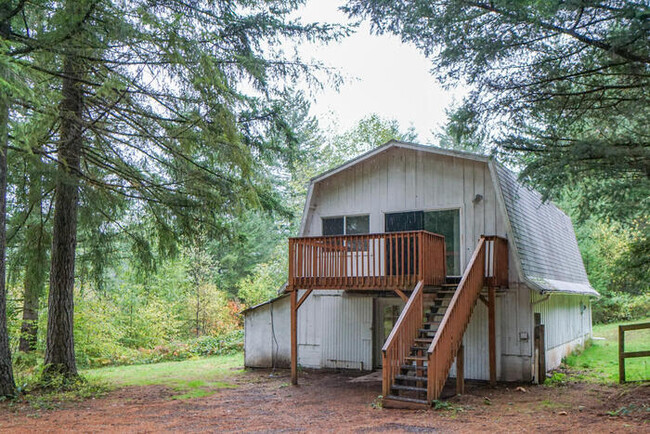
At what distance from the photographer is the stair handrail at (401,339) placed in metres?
8.70

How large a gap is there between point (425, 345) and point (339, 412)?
2168mm

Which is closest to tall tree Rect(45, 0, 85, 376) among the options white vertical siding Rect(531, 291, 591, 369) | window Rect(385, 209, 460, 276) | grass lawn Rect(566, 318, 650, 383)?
window Rect(385, 209, 460, 276)

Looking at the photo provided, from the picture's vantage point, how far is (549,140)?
880cm

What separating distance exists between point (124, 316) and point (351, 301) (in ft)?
38.1

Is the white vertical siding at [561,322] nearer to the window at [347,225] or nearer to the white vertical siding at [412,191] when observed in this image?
the white vertical siding at [412,191]

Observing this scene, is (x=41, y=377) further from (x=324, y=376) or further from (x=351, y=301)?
(x=351, y=301)

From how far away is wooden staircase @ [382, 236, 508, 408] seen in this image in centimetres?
857

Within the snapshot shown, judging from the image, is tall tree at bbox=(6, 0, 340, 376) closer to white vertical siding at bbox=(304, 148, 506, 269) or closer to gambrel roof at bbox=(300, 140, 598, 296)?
white vertical siding at bbox=(304, 148, 506, 269)

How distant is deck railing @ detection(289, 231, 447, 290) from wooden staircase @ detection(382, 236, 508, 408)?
1.64 feet

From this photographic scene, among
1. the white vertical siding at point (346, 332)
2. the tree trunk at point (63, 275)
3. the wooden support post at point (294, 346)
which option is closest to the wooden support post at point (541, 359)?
the white vertical siding at point (346, 332)

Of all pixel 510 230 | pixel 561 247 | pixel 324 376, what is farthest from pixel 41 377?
pixel 561 247

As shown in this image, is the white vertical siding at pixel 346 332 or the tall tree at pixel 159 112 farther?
the white vertical siding at pixel 346 332

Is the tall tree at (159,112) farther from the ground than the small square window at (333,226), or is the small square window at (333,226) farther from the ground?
the tall tree at (159,112)

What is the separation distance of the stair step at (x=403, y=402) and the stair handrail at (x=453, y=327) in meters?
0.14
